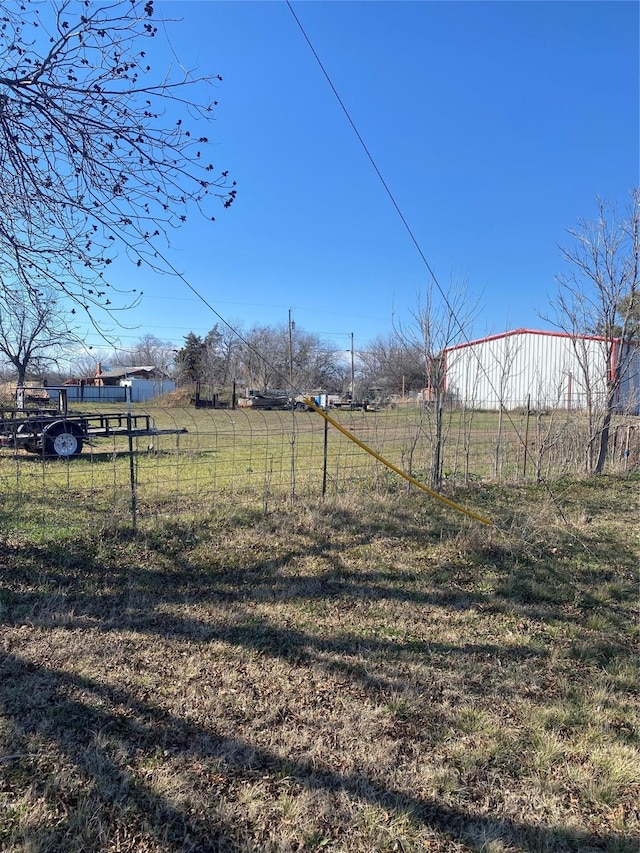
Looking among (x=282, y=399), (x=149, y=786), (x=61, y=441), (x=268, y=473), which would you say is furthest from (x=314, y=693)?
(x=61, y=441)

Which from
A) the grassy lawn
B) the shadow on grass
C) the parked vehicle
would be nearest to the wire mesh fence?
the parked vehicle

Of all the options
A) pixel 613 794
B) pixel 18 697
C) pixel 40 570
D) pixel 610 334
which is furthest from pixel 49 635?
pixel 610 334

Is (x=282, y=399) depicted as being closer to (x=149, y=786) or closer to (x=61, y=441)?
(x=149, y=786)

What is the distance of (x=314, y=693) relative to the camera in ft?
8.45

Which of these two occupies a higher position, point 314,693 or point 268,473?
point 268,473

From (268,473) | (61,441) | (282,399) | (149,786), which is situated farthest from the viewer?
(61,441)

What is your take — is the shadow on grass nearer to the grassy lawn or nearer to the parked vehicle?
the grassy lawn

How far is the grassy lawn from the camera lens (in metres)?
1.82

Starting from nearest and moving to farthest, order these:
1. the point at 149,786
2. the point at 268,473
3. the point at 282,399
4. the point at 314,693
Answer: the point at 149,786 < the point at 314,693 < the point at 282,399 < the point at 268,473

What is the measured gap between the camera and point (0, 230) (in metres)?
3.48

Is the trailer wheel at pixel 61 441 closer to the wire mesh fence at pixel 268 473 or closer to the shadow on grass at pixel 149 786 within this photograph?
the wire mesh fence at pixel 268 473

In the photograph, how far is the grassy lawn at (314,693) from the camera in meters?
1.82

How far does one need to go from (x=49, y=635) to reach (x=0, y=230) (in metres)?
2.86

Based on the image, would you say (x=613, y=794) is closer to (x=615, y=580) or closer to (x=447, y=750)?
(x=447, y=750)
